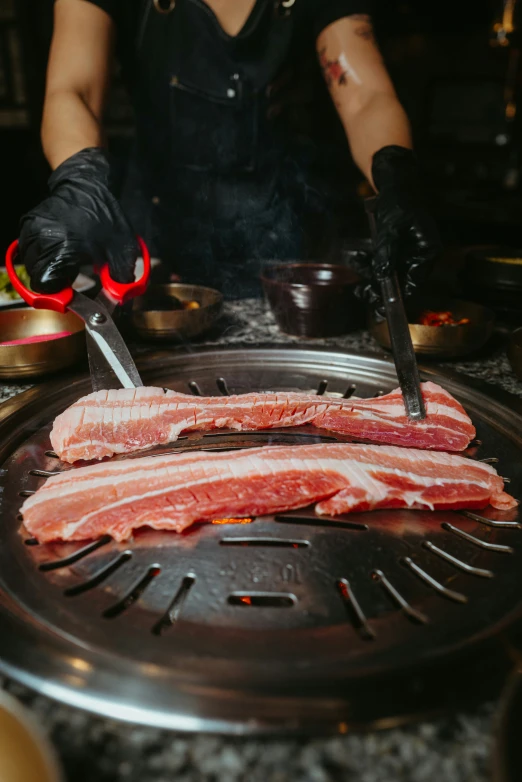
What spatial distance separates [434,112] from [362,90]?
836 centimetres

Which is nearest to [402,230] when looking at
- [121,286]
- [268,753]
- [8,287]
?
[121,286]

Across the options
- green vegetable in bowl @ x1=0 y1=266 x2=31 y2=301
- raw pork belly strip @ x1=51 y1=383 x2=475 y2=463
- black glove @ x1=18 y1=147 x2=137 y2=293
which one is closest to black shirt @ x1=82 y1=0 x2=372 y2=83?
black glove @ x1=18 y1=147 x2=137 y2=293

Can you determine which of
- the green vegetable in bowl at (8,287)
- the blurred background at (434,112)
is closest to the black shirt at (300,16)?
the green vegetable in bowl at (8,287)

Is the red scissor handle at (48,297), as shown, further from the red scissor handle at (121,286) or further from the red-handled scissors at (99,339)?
the red scissor handle at (121,286)

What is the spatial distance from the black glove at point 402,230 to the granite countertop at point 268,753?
2.07 meters

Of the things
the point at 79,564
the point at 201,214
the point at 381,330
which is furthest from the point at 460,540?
the point at 201,214

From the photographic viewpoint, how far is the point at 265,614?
1339mm

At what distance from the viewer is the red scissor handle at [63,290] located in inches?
94.4

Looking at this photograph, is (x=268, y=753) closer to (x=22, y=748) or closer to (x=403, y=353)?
(x=22, y=748)

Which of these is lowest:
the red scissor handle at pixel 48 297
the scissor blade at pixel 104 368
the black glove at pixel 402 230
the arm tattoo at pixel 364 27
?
the scissor blade at pixel 104 368

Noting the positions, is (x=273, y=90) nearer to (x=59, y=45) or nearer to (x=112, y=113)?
(x=59, y=45)

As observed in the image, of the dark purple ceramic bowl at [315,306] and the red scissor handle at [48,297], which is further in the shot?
the dark purple ceramic bowl at [315,306]

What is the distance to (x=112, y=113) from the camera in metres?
8.22

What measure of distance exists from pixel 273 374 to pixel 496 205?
25.6 feet
